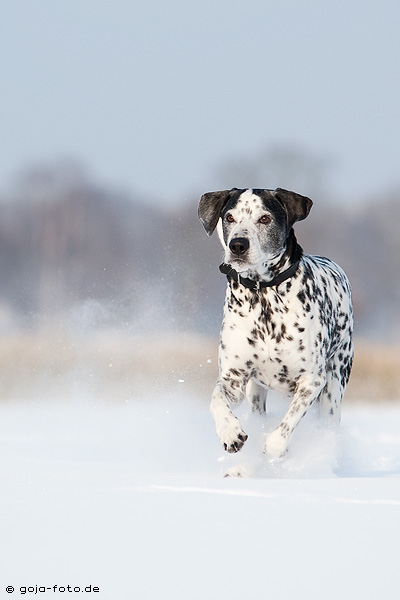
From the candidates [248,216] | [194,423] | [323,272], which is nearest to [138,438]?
[194,423]

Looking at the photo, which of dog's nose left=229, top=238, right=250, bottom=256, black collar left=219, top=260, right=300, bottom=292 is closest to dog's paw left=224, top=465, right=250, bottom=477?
black collar left=219, top=260, right=300, bottom=292

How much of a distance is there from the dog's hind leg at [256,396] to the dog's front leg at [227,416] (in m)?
0.69

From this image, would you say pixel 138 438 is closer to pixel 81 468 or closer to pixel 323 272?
pixel 81 468

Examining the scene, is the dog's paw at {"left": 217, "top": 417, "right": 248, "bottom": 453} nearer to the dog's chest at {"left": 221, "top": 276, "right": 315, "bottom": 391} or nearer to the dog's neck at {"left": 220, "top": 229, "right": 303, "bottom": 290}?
the dog's chest at {"left": 221, "top": 276, "right": 315, "bottom": 391}

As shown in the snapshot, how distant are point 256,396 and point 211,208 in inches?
68.9

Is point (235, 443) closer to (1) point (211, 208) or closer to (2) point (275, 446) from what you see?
(2) point (275, 446)

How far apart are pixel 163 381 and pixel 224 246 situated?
3227mm

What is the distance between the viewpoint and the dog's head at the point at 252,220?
7430mm

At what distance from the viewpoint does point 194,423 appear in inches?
410

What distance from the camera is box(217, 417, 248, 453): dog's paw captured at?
24.4ft

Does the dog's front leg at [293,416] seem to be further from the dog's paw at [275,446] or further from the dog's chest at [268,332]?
the dog's chest at [268,332]

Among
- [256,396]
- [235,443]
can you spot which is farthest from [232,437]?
[256,396]

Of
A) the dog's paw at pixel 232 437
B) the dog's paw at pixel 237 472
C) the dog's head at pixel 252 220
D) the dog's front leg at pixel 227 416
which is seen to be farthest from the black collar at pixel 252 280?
the dog's paw at pixel 237 472

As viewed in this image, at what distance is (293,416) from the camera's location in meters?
7.86
